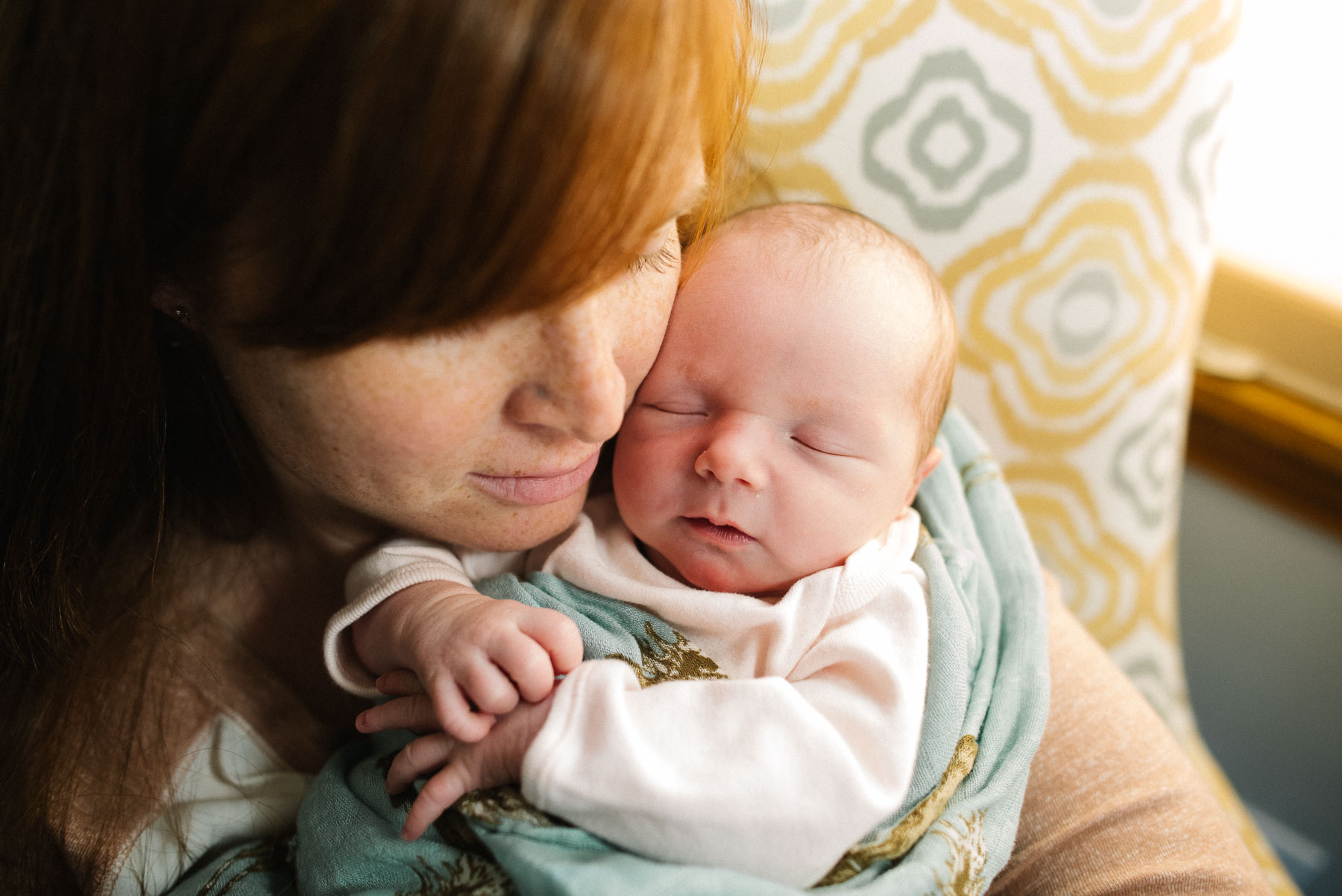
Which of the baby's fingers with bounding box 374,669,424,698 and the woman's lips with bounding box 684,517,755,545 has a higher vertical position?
the woman's lips with bounding box 684,517,755,545

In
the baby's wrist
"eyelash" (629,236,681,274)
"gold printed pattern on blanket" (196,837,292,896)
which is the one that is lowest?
"gold printed pattern on blanket" (196,837,292,896)

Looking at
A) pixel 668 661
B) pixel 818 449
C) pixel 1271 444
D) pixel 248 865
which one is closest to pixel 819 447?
pixel 818 449

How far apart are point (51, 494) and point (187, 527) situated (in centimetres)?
17

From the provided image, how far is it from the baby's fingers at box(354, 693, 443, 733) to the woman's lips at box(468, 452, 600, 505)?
6.5 inches

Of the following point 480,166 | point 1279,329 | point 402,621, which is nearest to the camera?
point 480,166

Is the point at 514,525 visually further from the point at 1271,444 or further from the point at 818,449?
the point at 1271,444

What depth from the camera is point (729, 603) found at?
0.75m

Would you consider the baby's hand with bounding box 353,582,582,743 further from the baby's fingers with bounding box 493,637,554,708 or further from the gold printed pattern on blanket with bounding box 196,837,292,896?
the gold printed pattern on blanket with bounding box 196,837,292,896

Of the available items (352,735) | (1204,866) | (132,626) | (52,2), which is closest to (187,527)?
(132,626)

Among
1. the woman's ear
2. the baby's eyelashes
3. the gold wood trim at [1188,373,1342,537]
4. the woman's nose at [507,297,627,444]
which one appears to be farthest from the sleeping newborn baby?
the gold wood trim at [1188,373,1342,537]

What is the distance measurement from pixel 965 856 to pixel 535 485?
0.43 meters

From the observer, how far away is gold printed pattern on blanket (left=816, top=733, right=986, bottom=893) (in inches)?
26.6

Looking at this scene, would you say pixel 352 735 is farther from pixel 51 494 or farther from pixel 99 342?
pixel 99 342

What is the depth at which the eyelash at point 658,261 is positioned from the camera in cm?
67
